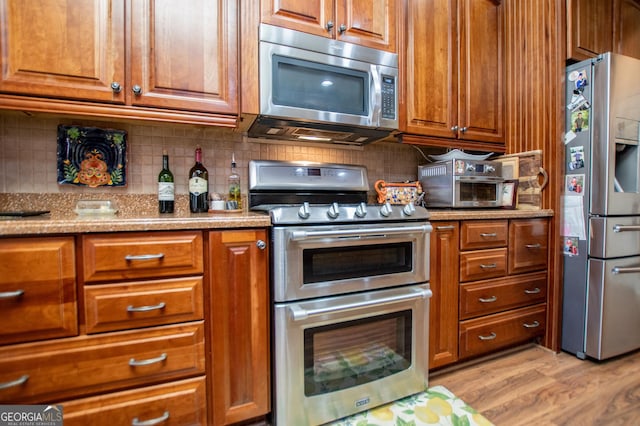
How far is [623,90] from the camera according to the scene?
1.71 meters

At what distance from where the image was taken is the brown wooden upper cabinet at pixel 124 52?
44.3 inches

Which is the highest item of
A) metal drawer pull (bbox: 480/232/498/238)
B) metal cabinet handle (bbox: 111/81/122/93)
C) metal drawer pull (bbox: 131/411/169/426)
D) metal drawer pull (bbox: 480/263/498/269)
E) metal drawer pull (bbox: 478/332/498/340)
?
metal cabinet handle (bbox: 111/81/122/93)

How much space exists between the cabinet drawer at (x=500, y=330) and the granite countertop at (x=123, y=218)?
0.59 m

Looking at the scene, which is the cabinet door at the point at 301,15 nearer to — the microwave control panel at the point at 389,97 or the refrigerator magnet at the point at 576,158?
the microwave control panel at the point at 389,97

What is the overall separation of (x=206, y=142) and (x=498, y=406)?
1.98 metres

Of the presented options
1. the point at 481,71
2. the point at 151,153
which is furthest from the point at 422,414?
the point at 481,71

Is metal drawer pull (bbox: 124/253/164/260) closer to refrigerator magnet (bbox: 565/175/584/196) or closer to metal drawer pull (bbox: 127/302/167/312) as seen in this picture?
metal drawer pull (bbox: 127/302/167/312)

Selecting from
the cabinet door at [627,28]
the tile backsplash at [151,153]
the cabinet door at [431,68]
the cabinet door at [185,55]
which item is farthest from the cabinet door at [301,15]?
the cabinet door at [627,28]

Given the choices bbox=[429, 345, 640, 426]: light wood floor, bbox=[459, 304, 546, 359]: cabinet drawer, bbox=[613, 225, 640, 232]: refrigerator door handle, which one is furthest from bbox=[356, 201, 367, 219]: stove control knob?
bbox=[613, 225, 640, 232]: refrigerator door handle

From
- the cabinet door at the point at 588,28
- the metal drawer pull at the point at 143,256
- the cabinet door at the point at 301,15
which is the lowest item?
the metal drawer pull at the point at 143,256

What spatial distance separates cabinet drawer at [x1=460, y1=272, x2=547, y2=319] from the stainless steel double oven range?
0.35 metres

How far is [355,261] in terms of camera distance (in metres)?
1.34

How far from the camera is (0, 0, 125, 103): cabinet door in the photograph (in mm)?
1109

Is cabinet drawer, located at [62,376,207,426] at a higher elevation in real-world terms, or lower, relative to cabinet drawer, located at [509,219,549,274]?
lower
